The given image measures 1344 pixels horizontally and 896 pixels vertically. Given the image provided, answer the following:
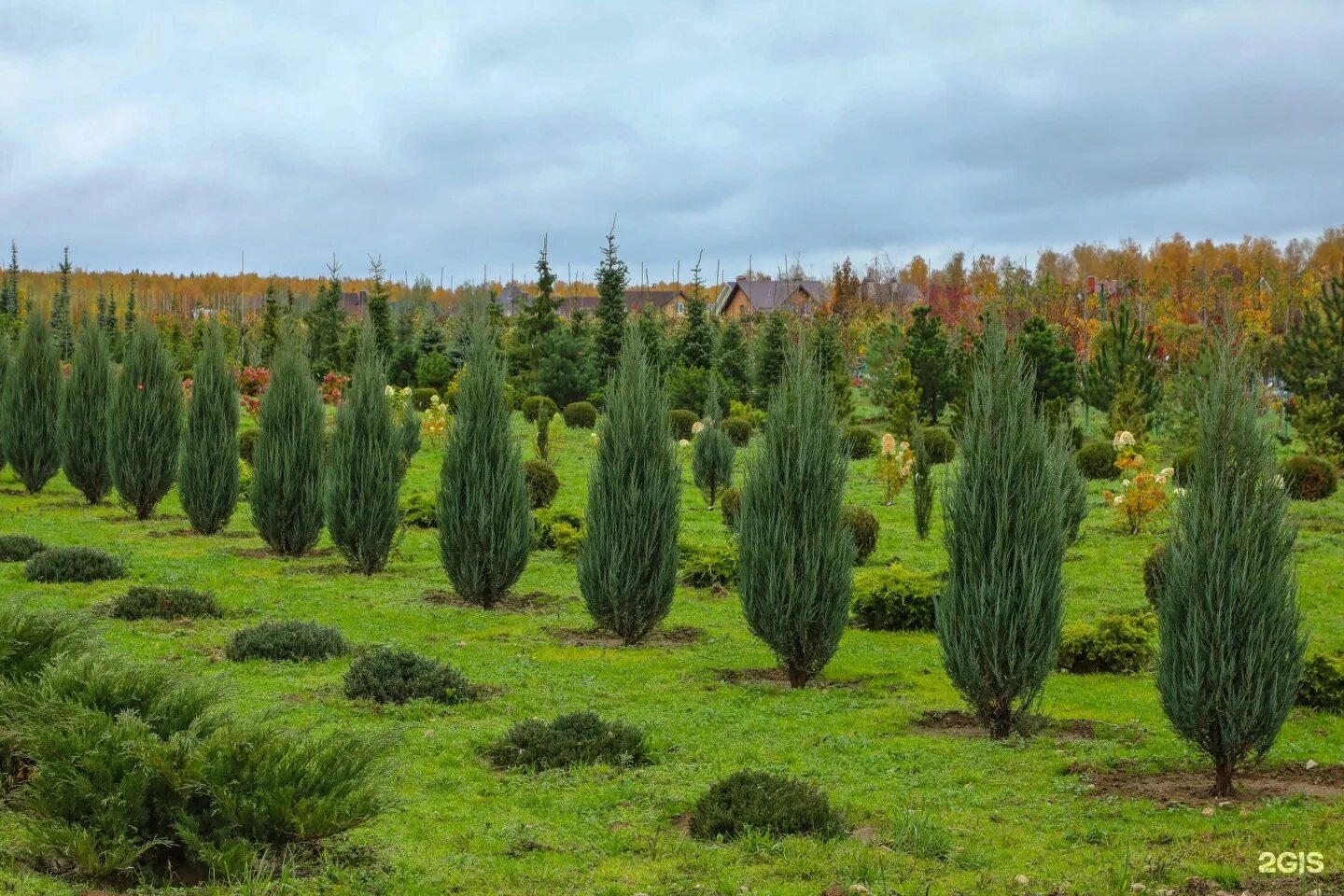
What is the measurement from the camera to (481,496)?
1647 centimetres

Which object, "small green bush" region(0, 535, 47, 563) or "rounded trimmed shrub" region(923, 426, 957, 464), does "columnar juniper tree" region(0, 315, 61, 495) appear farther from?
"rounded trimmed shrub" region(923, 426, 957, 464)

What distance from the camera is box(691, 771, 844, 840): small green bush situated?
26.0 feet

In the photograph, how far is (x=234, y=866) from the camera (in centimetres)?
671

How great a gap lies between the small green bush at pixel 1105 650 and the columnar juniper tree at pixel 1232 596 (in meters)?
4.80

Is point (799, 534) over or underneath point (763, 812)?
over

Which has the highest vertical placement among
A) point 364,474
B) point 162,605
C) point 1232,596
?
point 364,474

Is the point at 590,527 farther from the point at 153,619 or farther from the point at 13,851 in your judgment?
the point at 13,851

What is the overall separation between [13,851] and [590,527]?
27.2 feet

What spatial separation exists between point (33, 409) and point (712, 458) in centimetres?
1464

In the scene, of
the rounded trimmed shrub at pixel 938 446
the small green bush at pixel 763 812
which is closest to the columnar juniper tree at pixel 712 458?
the rounded trimmed shrub at pixel 938 446

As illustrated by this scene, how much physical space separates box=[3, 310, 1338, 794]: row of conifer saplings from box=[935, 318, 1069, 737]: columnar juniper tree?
0.06 ft

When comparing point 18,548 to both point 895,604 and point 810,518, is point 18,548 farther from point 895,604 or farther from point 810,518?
point 895,604

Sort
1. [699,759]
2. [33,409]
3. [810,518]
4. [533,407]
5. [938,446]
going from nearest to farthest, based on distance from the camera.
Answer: [699,759]
[810,518]
[33,409]
[938,446]
[533,407]

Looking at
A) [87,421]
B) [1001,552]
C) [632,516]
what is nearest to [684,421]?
[87,421]
